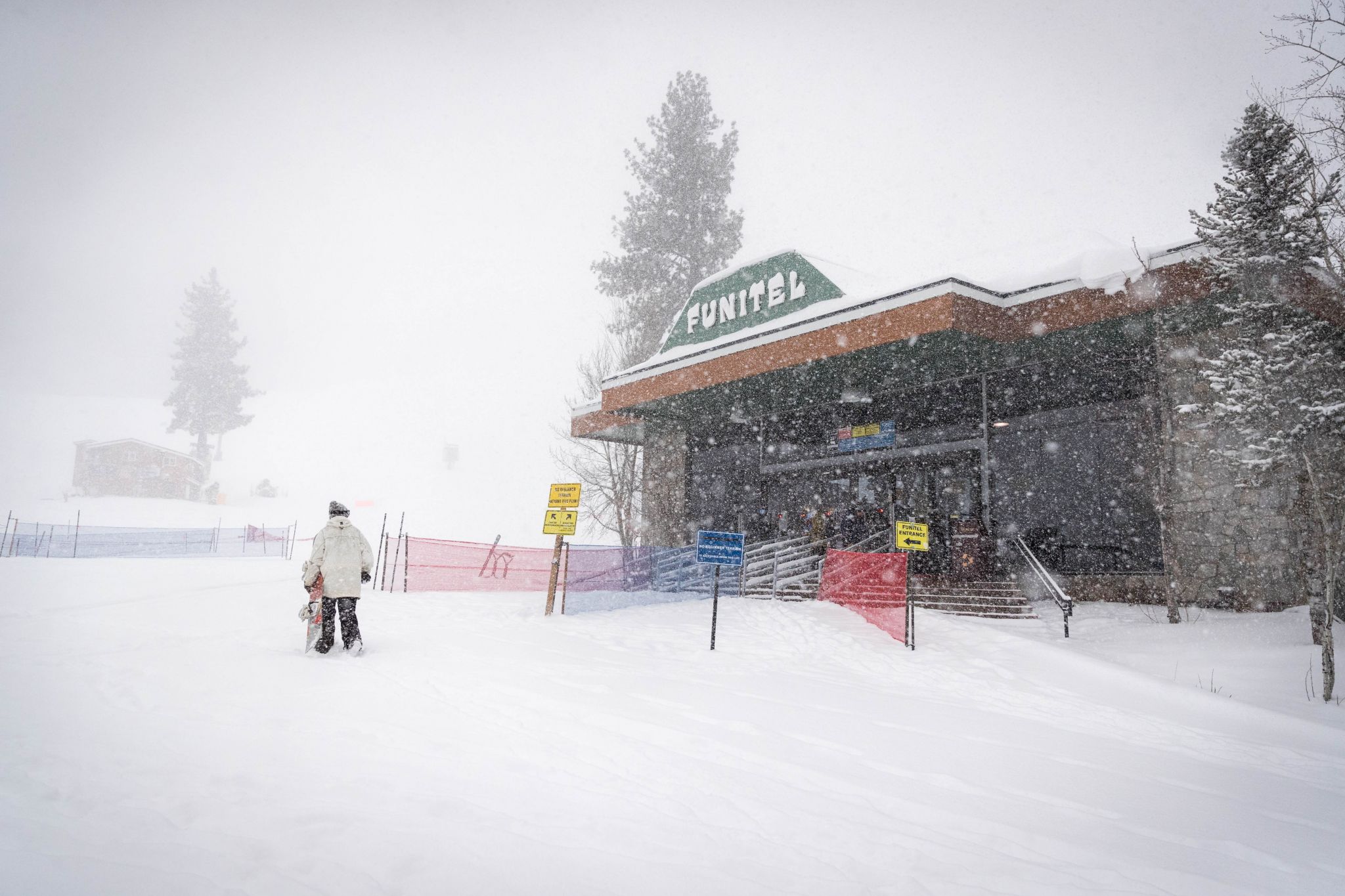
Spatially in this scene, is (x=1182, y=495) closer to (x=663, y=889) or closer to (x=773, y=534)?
(x=773, y=534)

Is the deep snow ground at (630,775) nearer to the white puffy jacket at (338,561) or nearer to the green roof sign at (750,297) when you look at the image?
the white puffy jacket at (338,561)

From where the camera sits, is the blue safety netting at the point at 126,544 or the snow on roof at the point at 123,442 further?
the snow on roof at the point at 123,442

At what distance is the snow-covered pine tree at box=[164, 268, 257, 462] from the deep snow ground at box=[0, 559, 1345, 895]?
61.5m

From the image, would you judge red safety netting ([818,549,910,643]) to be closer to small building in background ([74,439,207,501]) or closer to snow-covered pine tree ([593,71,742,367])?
snow-covered pine tree ([593,71,742,367])

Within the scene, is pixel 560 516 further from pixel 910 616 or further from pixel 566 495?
pixel 910 616

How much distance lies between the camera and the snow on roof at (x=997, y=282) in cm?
1038

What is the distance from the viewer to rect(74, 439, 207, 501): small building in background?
50469 millimetres

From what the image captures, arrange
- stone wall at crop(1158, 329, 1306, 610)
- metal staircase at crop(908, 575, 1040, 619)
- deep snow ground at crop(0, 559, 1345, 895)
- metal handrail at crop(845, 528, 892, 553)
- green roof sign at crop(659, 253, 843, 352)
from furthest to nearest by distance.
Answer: metal handrail at crop(845, 528, 892, 553)
green roof sign at crop(659, 253, 843, 352)
metal staircase at crop(908, 575, 1040, 619)
stone wall at crop(1158, 329, 1306, 610)
deep snow ground at crop(0, 559, 1345, 895)

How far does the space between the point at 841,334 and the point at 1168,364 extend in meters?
5.27

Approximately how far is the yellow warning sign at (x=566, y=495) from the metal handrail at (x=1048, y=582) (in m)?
7.56

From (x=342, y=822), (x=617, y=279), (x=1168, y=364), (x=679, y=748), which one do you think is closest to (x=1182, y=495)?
(x=1168, y=364)

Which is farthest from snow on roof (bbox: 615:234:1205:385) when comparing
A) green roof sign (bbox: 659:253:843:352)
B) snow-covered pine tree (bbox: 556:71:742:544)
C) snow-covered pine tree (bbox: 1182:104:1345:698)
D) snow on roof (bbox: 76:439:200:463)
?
snow on roof (bbox: 76:439:200:463)

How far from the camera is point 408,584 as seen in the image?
15.6 m

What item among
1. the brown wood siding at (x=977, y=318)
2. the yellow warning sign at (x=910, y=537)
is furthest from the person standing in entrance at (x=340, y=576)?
the brown wood siding at (x=977, y=318)
